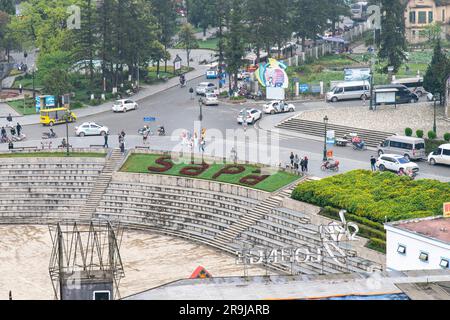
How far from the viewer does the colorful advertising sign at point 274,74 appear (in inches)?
4540

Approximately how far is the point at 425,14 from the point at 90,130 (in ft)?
203

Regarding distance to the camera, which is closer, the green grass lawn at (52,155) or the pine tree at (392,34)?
the green grass lawn at (52,155)

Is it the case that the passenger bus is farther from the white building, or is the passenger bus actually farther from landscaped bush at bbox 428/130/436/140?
the white building

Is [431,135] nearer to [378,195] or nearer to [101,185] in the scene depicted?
[378,195]

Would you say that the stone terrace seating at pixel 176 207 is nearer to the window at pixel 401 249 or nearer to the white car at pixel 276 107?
the window at pixel 401 249

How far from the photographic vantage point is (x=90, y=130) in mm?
104062

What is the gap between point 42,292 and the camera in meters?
73.4

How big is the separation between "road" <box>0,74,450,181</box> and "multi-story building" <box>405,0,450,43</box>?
38.4 m

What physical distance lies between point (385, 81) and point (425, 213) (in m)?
50.4

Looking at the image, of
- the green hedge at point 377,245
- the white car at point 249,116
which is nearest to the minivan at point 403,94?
the white car at point 249,116

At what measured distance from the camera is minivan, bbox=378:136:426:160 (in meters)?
89.6

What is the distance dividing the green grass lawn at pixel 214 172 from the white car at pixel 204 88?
27890 millimetres

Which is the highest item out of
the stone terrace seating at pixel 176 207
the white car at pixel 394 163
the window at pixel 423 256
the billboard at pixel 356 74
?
the billboard at pixel 356 74

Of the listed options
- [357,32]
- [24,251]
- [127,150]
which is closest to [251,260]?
[24,251]
